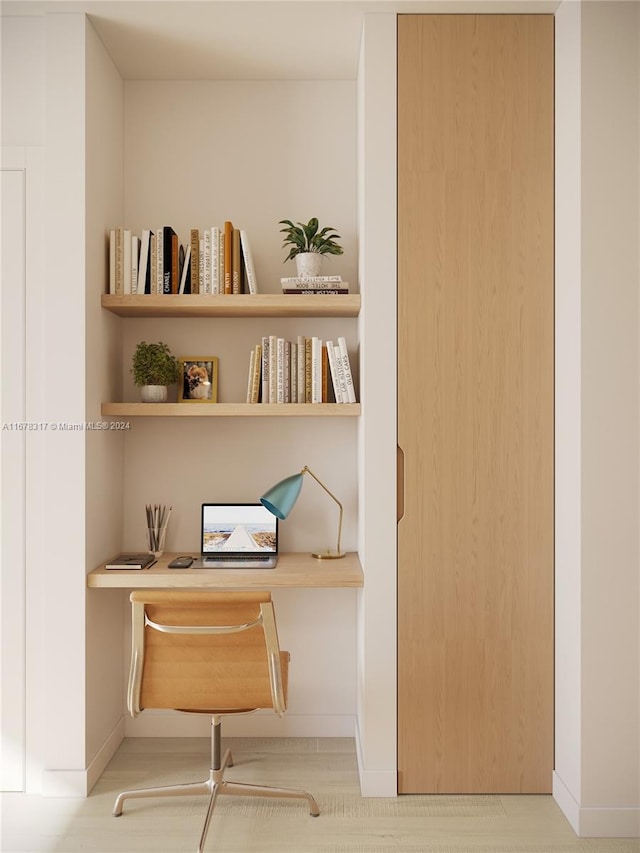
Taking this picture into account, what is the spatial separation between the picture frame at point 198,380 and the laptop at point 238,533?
0.45 m

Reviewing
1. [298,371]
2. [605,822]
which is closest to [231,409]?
[298,371]

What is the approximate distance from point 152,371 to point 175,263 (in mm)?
434

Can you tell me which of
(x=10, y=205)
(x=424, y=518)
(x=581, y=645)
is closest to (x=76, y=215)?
(x=10, y=205)

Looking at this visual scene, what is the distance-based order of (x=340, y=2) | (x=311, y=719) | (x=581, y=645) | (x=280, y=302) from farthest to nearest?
(x=311, y=719) → (x=280, y=302) → (x=340, y=2) → (x=581, y=645)

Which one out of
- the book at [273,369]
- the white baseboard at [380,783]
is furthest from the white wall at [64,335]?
the white baseboard at [380,783]

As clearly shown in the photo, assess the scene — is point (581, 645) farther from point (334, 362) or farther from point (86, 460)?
point (86, 460)

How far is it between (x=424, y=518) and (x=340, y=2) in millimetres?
1840

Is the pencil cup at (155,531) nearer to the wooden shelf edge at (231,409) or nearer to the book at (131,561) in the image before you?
the book at (131,561)

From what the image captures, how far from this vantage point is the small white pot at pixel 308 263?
2816 mm

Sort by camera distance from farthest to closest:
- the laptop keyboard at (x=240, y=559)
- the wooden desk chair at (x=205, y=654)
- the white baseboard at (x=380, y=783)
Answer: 1. the laptop keyboard at (x=240, y=559)
2. the white baseboard at (x=380, y=783)
3. the wooden desk chair at (x=205, y=654)

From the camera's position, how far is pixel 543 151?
2582 millimetres

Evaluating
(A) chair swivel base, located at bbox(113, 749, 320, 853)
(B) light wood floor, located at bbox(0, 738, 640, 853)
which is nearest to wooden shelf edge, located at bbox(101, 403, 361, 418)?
(A) chair swivel base, located at bbox(113, 749, 320, 853)

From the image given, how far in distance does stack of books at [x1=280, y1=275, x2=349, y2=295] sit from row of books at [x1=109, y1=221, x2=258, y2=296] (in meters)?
0.14

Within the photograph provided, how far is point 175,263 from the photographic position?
280 cm
